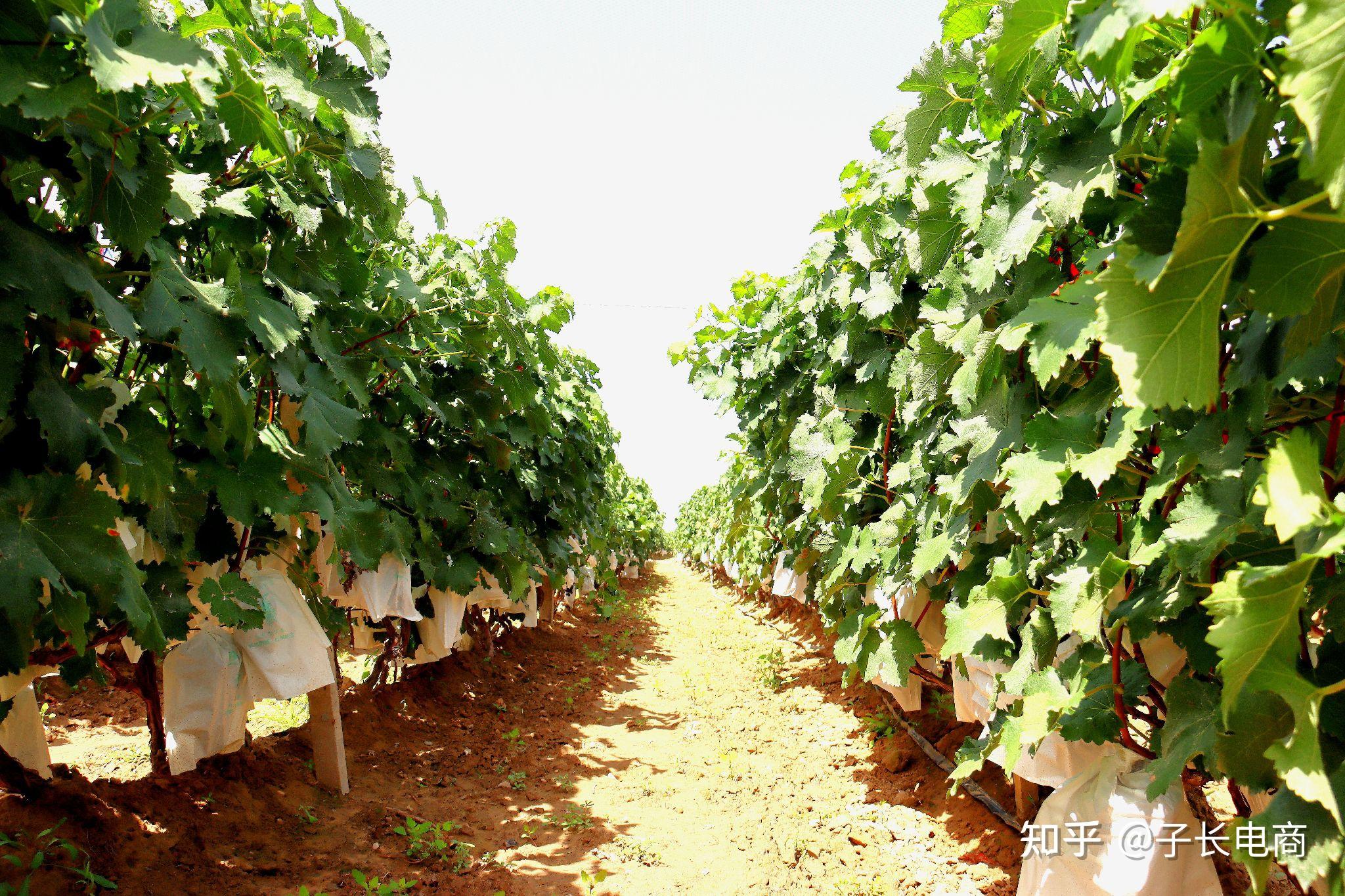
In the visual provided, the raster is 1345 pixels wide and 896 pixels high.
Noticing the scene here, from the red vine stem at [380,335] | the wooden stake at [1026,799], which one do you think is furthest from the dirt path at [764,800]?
the red vine stem at [380,335]

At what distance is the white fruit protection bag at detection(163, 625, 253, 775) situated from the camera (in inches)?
115

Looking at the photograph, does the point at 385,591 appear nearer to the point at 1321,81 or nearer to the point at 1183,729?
the point at 1183,729

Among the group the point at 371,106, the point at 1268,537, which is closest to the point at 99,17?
the point at 371,106

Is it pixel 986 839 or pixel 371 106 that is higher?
pixel 371 106

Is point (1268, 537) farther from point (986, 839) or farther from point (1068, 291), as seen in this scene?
point (986, 839)

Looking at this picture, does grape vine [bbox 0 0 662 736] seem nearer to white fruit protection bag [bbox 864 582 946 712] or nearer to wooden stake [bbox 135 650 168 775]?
wooden stake [bbox 135 650 168 775]

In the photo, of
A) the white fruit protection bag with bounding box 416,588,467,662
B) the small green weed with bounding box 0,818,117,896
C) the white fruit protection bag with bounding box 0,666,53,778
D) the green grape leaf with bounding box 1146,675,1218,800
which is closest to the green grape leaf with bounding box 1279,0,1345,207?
the green grape leaf with bounding box 1146,675,1218,800

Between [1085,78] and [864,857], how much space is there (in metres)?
3.07

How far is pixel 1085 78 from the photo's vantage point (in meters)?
1.73

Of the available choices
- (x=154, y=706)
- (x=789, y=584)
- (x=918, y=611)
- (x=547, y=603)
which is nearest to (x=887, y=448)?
(x=918, y=611)

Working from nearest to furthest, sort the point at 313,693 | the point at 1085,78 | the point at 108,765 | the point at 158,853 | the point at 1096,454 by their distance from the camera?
the point at 1096,454, the point at 1085,78, the point at 158,853, the point at 313,693, the point at 108,765

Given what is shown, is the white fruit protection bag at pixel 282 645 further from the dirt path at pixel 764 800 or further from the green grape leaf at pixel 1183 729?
the green grape leaf at pixel 1183 729

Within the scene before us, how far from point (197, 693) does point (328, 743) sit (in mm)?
1254

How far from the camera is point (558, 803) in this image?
174 inches
